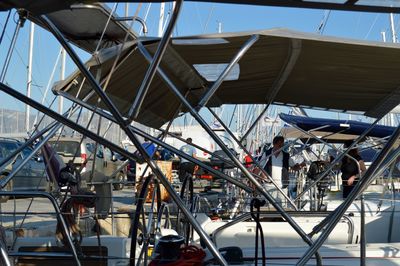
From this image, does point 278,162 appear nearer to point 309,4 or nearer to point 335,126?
point 335,126

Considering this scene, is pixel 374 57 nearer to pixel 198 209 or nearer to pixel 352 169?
pixel 198 209

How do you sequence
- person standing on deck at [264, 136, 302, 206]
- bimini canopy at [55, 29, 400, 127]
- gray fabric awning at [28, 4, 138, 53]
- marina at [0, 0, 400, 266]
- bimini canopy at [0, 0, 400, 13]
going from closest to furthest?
bimini canopy at [0, 0, 400, 13]
marina at [0, 0, 400, 266]
bimini canopy at [55, 29, 400, 127]
gray fabric awning at [28, 4, 138, 53]
person standing on deck at [264, 136, 302, 206]

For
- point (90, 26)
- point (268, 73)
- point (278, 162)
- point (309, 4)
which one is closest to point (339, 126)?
point (278, 162)

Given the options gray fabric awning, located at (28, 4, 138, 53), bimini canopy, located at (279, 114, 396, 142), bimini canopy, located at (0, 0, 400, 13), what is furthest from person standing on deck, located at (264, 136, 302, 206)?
bimini canopy, located at (0, 0, 400, 13)

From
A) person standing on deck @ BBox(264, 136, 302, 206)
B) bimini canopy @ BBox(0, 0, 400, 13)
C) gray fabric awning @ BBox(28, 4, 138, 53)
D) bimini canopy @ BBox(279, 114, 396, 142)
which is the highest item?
gray fabric awning @ BBox(28, 4, 138, 53)

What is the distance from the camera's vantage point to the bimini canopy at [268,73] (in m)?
3.89

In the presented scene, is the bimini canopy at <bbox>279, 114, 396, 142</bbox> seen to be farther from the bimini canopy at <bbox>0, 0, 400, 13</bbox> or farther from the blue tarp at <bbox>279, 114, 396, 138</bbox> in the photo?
the bimini canopy at <bbox>0, 0, 400, 13</bbox>

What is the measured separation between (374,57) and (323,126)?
6.72m

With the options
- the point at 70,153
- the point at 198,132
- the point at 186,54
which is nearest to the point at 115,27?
the point at 186,54

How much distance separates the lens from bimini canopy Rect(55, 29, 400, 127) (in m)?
3.89

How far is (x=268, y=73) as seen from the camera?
5.42m

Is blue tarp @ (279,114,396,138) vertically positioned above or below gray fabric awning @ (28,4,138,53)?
below

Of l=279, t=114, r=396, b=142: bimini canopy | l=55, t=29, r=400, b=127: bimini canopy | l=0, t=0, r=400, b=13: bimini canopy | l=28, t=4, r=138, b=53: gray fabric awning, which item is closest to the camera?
l=0, t=0, r=400, b=13: bimini canopy

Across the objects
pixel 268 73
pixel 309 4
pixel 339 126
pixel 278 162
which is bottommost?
pixel 278 162
